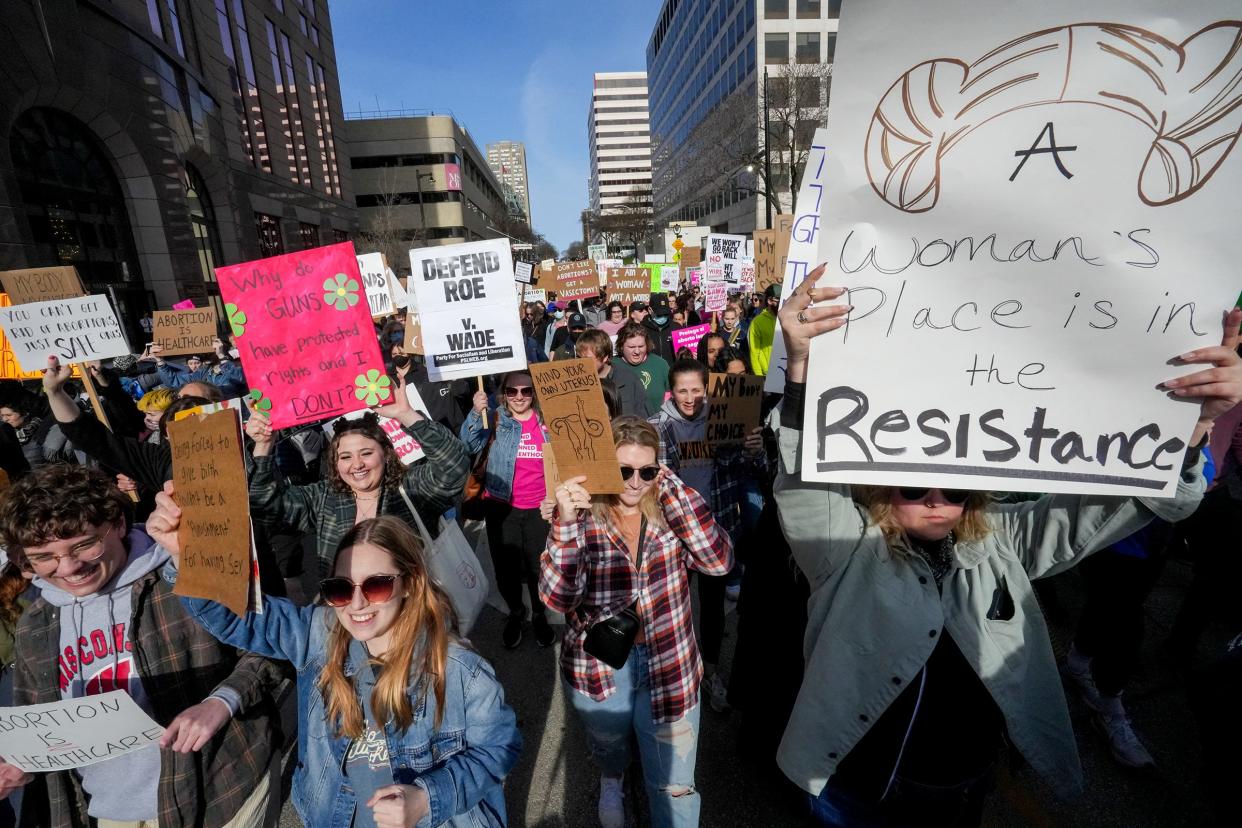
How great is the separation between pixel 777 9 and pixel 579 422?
Result: 49.3 meters

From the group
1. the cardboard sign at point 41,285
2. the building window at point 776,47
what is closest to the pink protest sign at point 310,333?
the cardboard sign at point 41,285

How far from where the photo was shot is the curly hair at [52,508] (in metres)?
1.73

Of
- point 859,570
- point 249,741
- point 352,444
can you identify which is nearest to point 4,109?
point 352,444

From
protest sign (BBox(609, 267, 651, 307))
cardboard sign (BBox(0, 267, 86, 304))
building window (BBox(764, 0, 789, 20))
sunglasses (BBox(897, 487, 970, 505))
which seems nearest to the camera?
sunglasses (BBox(897, 487, 970, 505))

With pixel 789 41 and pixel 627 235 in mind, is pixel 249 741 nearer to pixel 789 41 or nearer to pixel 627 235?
Result: pixel 789 41

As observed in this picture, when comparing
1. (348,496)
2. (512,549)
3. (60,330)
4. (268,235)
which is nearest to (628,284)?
(512,549)

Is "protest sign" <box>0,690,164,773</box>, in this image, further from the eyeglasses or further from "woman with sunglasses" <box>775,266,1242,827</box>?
"woman with sunglasses" <box>775,266,1242,827</box>

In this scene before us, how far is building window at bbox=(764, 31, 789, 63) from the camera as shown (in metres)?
40.1

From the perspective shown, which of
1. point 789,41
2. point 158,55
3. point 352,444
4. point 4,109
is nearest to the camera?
point 352,444

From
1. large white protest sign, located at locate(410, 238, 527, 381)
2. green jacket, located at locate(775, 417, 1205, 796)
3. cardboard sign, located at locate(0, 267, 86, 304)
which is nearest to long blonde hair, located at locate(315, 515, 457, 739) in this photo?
green jacket, located at locate(775, 417, 1205, 796)

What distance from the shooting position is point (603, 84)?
4840 inches

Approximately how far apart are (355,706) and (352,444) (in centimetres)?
144

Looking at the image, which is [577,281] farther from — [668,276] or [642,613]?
[642,613]

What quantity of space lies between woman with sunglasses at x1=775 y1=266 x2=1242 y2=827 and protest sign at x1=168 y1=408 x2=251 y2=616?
157 cm
